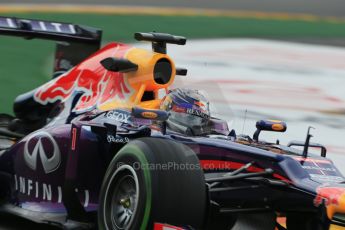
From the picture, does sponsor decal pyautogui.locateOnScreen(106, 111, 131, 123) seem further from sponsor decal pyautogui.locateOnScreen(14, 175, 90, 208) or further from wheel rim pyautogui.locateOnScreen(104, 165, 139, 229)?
wheel rim pyautogui.locateOnScreen(104, 165, 139, 229)

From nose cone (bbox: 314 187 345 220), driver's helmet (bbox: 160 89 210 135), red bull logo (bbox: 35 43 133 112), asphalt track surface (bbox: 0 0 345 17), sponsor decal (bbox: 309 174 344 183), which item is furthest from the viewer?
asphalt track surface (bbox: 0 0 345 17)

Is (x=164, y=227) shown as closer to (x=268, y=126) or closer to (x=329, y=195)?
(x=329, y=195)

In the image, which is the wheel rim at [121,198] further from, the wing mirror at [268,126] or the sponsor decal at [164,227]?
the wing mirror at [268,126]

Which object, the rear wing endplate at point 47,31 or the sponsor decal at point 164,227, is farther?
the rear wing endplate at point 47,31

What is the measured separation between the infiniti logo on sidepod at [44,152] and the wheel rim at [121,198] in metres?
1.01

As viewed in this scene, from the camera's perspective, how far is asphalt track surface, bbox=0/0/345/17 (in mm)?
26625

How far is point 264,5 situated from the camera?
28516 millimetres

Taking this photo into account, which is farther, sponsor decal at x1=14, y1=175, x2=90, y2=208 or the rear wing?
the rear wing

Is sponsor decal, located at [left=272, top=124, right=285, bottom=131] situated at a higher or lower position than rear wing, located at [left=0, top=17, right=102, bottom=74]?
lower

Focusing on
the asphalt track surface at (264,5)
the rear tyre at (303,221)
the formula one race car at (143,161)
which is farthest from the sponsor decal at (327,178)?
the asphalt track surface at (264,5)

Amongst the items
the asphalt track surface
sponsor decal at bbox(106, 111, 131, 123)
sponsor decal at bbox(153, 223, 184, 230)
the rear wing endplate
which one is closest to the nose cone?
sponsor decal at bbox(153, 223, 184, 230)

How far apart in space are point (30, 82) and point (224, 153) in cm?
897

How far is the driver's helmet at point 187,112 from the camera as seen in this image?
7289mm

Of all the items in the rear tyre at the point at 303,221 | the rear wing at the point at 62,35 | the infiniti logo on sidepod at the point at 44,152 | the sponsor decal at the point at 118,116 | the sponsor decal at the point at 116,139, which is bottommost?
the rear tyre at the point at 303,221
